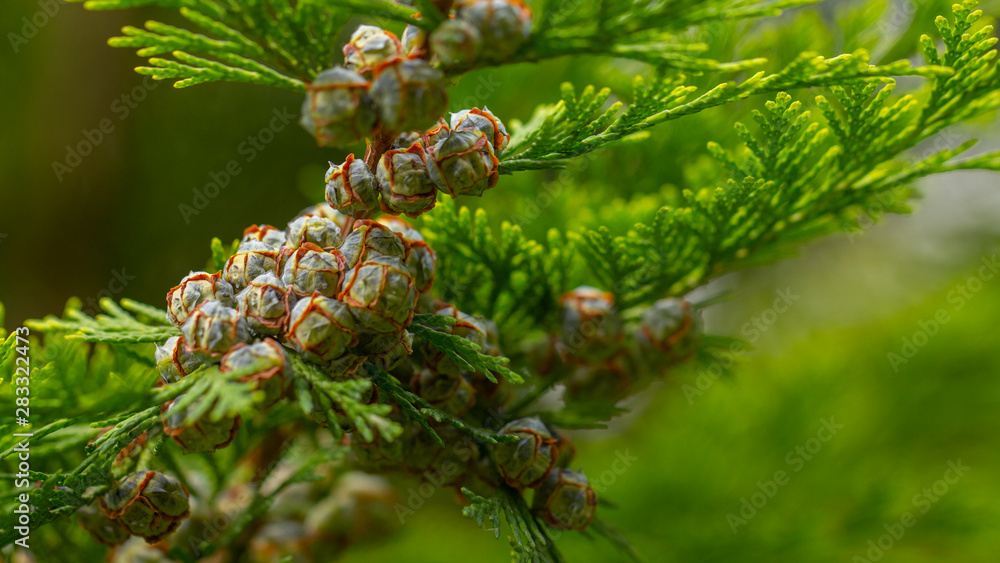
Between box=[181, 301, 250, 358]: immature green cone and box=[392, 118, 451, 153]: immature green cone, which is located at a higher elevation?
box=[392, 118, 451, 153]: immature green cone

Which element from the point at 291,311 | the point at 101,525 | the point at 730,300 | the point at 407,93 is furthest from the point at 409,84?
the point at 730,300

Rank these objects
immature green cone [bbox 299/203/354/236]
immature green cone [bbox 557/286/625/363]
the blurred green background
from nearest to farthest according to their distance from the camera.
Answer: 1. immature green cone [bbox 299/203/354/236]
2. immature green cone [bbox 557/286/625/363]
3. the blurred green background

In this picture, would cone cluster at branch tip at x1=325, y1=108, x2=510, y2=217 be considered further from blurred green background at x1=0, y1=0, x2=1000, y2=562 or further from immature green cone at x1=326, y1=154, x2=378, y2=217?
blurred green background at x1=0, y1=0, x2=1000, y2=562

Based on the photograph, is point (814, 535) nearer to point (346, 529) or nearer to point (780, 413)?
point (780, 413)

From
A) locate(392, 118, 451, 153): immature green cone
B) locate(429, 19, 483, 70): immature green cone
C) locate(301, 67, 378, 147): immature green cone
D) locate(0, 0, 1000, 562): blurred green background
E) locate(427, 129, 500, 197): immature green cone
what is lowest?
locate(0, 0, 1000, 562): blurred green background

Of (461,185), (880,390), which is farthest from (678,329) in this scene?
(880,390)

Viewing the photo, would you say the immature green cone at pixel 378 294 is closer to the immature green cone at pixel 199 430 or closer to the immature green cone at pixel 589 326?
the immature green cone at pixel 199 430

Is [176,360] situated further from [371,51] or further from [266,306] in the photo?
[371,51]

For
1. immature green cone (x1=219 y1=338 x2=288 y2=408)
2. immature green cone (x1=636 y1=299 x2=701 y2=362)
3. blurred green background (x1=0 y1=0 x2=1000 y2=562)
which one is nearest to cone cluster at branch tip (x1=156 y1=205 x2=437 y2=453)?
immature green cone (x1=219 y1=338 x2=288 y2=408)
